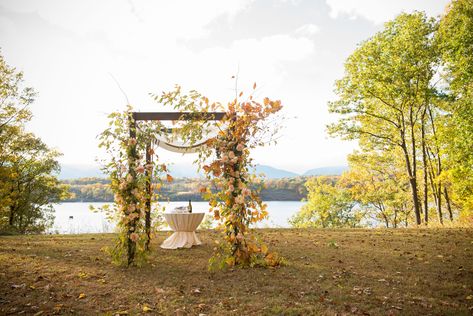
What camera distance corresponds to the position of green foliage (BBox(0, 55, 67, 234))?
15.0 metres

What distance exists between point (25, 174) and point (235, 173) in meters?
19.1

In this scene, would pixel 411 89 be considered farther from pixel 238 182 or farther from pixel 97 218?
pixel 97 218

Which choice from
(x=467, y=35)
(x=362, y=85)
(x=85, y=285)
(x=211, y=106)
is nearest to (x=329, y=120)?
(x=362, y=85)

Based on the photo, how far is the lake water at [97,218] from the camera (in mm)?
12039

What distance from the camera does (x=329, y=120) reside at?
14.8 m

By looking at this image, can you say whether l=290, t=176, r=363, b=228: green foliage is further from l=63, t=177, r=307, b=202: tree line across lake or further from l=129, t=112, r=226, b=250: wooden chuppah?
l=129, t=112, r=226, b=250: wooden chuppah

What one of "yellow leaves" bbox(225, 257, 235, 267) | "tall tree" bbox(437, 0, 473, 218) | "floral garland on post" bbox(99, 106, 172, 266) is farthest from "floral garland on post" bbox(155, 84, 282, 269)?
"tall tree" bbox(437, 0, 473, 218)

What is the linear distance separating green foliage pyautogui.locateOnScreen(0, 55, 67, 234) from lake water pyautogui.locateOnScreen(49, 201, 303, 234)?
1451 millimetres

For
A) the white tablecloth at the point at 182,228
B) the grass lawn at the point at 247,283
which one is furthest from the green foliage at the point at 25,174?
the white tablecloth at the point at 182,228

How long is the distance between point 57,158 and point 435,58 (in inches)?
887

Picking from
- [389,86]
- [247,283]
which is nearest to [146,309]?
[247,283]

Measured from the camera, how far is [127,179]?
5.06 m

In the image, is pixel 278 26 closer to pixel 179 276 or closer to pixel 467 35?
pixel 467 35

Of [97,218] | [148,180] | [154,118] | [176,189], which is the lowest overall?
[97,218]
